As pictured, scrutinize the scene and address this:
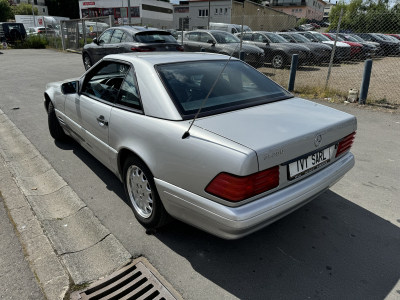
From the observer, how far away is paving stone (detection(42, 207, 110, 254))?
270 cm

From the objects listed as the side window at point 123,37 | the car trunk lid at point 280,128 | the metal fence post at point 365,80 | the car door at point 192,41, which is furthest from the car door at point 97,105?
the car door at point 192,41

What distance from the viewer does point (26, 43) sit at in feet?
83.1

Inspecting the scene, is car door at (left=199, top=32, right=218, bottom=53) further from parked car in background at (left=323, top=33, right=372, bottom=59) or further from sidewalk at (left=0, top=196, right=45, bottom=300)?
sidewalk at (left=0, top=196, right=45, bottom=300)

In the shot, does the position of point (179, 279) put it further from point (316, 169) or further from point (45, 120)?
point (45, 120)

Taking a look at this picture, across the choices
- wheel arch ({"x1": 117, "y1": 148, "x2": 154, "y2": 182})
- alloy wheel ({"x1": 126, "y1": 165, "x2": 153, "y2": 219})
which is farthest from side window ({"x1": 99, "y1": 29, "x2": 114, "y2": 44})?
alloy wheel ({"x1": 126, "y1": 165, "x2": 153, "y2": 219})

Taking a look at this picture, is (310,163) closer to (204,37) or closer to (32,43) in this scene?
(204,37)

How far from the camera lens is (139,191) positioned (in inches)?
113

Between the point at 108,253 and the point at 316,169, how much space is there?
1856 mm

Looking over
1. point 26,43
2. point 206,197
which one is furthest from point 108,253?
point 26,43

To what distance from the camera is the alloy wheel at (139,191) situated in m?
2.77

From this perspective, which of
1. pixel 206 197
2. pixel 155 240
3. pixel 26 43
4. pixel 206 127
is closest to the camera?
pixel 206 197

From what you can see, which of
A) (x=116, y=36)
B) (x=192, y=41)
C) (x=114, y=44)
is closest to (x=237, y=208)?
(x=114, y=44)

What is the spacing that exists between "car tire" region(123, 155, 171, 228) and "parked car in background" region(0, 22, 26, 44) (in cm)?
2828

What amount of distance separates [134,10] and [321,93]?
188 ft
